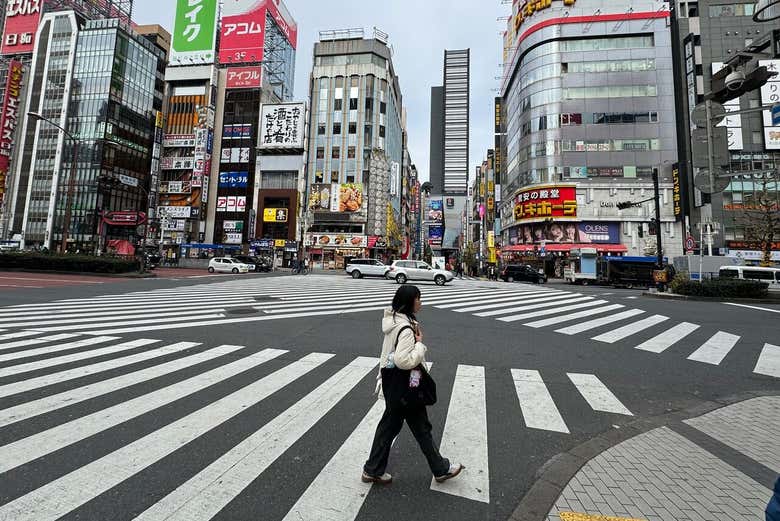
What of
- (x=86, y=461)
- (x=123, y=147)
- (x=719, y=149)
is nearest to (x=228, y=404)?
(x=86, y=461)

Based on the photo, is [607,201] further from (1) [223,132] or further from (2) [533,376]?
(1) [223,132]

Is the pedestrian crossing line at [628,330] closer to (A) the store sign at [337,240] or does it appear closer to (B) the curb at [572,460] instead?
(B) the curb at [572,460]

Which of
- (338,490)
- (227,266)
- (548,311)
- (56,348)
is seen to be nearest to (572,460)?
(338,490)

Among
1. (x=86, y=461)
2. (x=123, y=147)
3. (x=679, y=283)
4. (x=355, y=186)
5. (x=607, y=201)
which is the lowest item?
(x=86, y=461)

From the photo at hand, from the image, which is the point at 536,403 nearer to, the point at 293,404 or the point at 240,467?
the point at 293,404

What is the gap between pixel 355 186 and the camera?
180ft

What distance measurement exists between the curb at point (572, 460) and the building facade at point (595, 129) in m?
40.9

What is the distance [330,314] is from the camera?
420 inches

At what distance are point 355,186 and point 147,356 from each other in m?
50.8

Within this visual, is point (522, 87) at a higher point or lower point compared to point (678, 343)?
higher

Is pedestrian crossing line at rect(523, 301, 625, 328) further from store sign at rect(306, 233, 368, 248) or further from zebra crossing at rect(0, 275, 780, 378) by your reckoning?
store sign at rect(306, 233, 368, 248)

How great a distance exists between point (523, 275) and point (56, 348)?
32.5 m

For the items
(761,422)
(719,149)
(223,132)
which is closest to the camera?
(761,422)

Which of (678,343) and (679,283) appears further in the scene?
(679,283)
